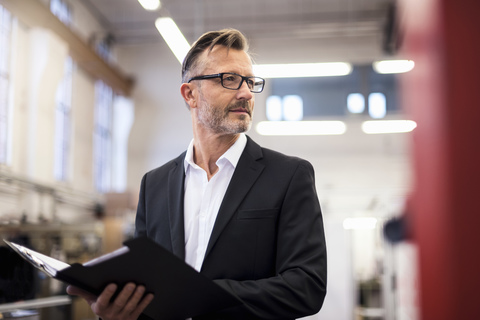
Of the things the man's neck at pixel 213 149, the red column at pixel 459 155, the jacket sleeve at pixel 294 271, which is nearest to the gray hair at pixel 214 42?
the man's neck at pixel 213 149

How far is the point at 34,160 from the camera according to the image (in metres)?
9.77

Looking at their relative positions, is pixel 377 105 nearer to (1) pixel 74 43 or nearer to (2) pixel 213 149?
(1) pixel 74 43

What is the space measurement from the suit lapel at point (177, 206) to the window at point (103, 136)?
11.4 m

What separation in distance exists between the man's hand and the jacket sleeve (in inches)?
8.7

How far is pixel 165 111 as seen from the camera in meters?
14.2

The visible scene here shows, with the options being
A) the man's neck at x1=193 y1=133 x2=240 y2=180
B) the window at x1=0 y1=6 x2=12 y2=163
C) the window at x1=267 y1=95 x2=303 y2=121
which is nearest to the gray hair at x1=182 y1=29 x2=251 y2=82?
the man's neck at x1=193 y1=133 x2=240 y2=180

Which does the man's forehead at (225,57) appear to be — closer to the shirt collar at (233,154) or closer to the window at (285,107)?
the shirt collar at (233,154)

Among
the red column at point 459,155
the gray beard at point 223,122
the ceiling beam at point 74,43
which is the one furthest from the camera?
the ceiling beam at point 74,43

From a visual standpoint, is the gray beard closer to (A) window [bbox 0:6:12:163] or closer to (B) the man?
(B) the man

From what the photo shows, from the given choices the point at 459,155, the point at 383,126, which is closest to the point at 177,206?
the point at 459,155

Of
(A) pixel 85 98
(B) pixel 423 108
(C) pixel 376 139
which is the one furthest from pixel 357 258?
(B) pixel 423 108

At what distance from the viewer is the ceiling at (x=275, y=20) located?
12.9 meters

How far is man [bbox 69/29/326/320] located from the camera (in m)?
1.62

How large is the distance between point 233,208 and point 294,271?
0.27 meters
